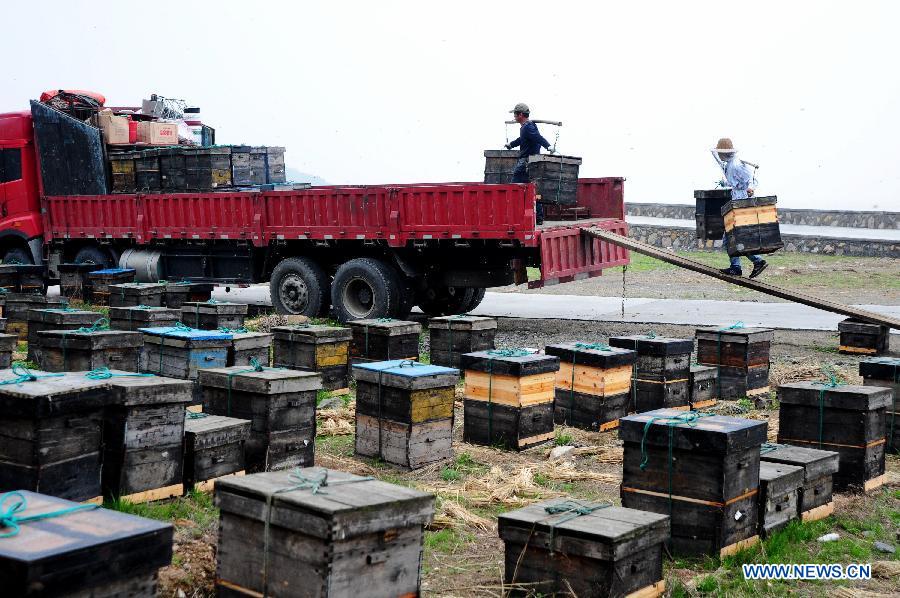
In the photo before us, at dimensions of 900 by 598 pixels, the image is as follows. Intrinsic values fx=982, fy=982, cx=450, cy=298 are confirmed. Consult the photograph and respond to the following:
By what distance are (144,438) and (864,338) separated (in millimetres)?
11841

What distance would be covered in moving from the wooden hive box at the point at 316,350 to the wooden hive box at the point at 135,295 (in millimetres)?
4333

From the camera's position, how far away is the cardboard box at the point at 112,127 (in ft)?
71.2

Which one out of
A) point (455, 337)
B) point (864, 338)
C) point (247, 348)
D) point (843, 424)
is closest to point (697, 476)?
point (843, 424)

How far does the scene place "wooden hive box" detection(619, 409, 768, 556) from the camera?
686 centimetres

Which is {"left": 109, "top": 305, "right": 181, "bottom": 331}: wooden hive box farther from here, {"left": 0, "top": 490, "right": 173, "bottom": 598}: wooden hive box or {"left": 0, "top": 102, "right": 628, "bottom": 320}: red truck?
{"left": 0, "top": 490, "right": 173, "bottom": 598}: wooden hive box

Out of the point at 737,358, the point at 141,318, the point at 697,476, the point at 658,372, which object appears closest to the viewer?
the point at 697,476

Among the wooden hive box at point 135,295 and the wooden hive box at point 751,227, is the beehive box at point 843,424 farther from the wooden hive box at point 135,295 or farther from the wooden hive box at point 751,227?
the wooden hive box at point 135,295

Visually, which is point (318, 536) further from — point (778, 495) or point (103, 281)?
point (103, 281)

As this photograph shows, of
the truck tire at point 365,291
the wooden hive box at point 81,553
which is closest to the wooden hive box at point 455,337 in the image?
the truck tire at point 365,291

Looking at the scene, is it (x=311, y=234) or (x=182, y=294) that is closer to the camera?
(x=182, y=294)

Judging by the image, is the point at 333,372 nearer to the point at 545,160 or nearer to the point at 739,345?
the point at 739,345

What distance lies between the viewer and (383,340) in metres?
12.7

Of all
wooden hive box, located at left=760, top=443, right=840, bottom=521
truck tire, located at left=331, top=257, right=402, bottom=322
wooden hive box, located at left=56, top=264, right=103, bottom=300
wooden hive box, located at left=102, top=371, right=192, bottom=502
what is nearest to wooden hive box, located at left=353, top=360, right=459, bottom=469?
wooden hive box, located at left=102, top=371, right=192, bottom=502

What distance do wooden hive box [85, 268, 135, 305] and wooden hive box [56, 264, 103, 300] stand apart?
0.86ft
